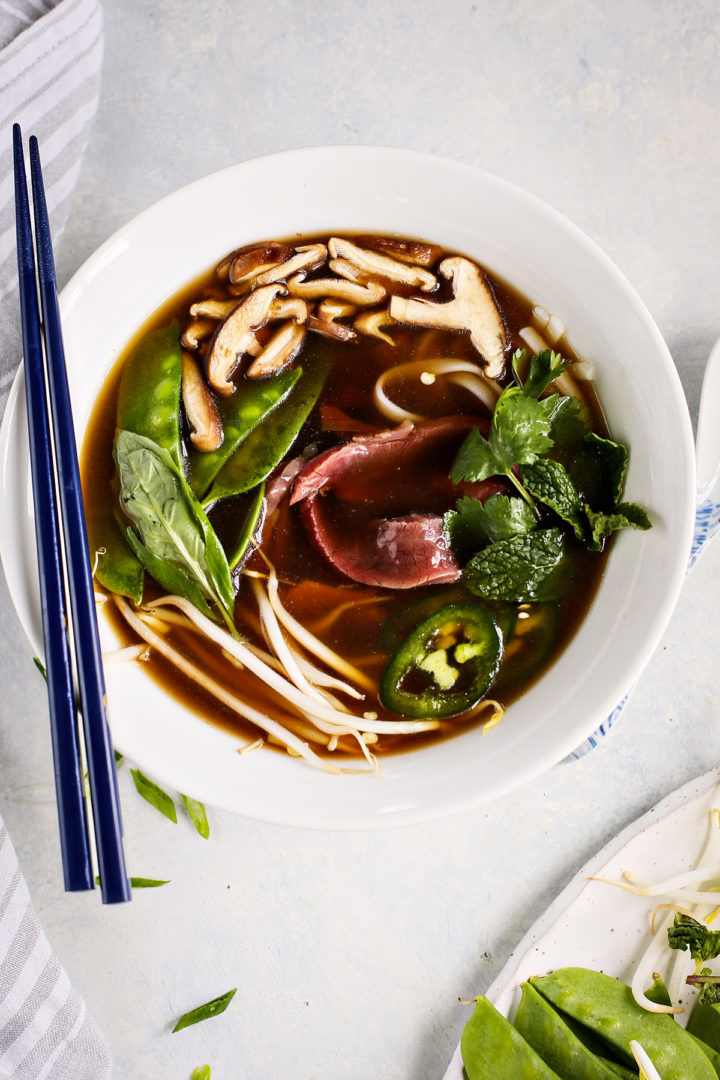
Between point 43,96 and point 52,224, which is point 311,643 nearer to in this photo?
point 52,224

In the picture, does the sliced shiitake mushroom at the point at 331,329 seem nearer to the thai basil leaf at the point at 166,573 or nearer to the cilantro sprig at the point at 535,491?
the cilantro sprig at the point at 535,491

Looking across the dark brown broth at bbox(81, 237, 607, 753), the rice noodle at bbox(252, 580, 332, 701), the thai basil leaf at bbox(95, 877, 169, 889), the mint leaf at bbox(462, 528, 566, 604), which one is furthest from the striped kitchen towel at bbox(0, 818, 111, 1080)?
the mint leaf at bbox(462, 528, 566, 604)

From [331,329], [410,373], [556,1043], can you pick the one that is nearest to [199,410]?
[331,329]

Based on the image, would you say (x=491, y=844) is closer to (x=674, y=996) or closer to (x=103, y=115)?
(x=674, y=996)

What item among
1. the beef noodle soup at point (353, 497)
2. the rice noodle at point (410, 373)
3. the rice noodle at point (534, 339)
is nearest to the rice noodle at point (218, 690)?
the beef noodle soup at point (353, 497)

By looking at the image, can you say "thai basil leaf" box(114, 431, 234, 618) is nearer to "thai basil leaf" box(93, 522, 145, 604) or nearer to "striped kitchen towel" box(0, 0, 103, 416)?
"thai basil leaf" box(93, 522, 145, 604)

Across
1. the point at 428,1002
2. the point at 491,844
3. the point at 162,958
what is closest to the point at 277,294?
the point at 491,844
